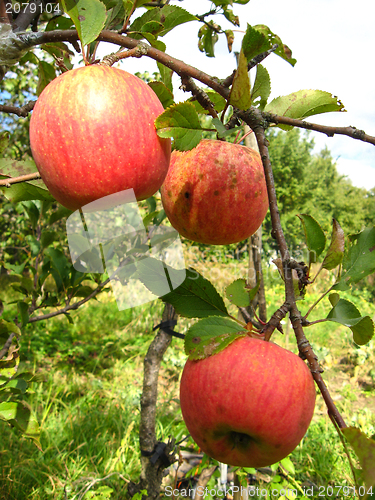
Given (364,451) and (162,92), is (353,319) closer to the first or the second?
(364,451)

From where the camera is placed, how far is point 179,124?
0.42 metres

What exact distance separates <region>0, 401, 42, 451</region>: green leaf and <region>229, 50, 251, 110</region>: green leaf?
2.44 ft

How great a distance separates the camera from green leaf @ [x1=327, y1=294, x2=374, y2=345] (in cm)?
44

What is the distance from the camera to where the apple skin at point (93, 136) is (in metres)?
0.38

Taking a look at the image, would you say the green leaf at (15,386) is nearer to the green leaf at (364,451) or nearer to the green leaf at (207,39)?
the green leaf at (364,451)

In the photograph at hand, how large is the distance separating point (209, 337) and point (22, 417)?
0.56 metres

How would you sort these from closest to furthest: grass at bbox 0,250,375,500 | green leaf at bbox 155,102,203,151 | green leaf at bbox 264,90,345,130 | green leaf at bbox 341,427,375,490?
green leaf at bbox 341,427,375,490, green leaf at bbox 155,102,203,151, green leaf at bbox 264,90,345,130, grass at bbox 0,250,375,500

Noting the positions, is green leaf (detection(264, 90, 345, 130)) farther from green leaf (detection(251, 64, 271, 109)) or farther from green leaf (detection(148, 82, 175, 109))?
green leaf (detection(148, 82, 175, 109))

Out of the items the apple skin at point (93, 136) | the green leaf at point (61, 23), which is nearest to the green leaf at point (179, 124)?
the apple skin at point (93, 136)

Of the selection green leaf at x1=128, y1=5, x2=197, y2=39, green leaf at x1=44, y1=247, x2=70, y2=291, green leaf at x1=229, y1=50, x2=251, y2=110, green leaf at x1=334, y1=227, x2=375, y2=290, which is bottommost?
green leaf at x1=44, y1=247, x2=70, y2=291

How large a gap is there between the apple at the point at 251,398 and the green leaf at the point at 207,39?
81 centimetres

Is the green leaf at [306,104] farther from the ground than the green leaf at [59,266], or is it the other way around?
the green leaf at [306,104]

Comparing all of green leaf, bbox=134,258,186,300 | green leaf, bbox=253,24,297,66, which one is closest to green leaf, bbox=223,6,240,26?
green leaf, bbox=253,24,297,66

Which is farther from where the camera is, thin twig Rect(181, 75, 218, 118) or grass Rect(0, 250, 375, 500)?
grass Rect(0, 250, 375, 500)
